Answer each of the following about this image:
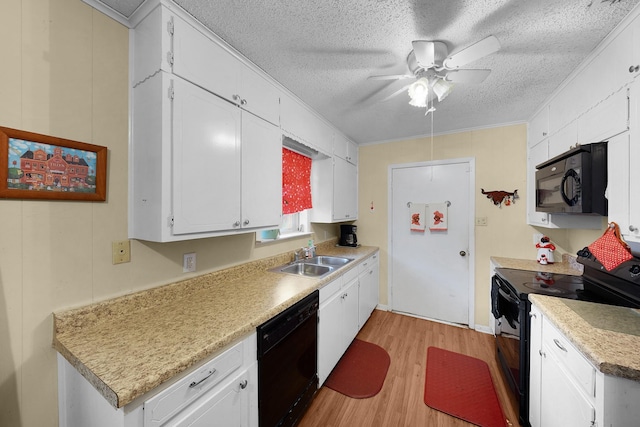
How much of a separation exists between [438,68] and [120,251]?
2.11m

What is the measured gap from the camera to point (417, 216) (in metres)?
3.11

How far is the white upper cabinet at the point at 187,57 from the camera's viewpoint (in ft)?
3.75

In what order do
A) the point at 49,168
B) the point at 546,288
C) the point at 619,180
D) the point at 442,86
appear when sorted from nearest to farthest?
1. the point at 49,168
2. the point at 619,180
3. the point at 442,86
4. the point at 546,288

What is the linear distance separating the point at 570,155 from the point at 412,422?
2050 mm

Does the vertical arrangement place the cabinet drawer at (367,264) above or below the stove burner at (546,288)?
below

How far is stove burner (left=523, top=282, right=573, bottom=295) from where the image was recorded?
156 cm

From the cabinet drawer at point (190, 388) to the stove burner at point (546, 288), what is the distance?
6.26 feet

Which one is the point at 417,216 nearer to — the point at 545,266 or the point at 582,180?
the point at 545,266

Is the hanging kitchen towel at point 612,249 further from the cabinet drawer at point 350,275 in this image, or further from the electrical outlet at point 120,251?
the electrical outlet at point 120,251

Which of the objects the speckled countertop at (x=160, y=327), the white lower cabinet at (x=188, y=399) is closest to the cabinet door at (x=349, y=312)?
the speckled countertop at (x=160, y=327)

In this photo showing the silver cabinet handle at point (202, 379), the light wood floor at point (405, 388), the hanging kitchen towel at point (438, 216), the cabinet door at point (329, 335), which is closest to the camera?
the silver cabinet handle at point (202, 379)

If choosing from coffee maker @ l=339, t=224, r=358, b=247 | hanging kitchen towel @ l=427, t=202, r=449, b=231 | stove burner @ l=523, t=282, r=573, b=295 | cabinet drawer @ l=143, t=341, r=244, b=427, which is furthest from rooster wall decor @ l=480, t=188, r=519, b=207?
cabinet drawer @ l=143, t=341, r=244, b=427

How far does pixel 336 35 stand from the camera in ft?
4.45

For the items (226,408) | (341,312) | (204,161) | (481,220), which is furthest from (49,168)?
(481,220)
